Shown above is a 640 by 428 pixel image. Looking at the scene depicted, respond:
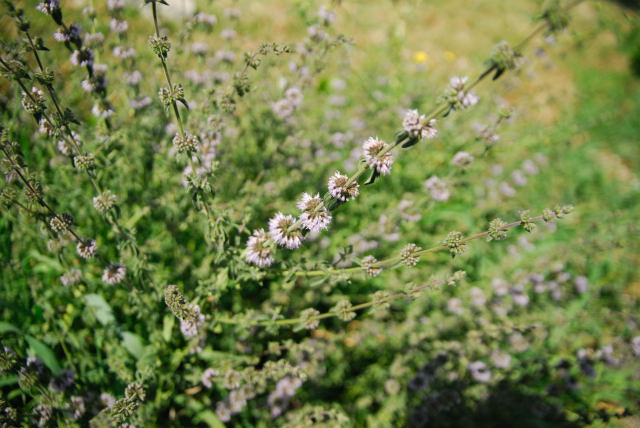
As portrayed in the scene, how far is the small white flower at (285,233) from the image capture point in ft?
6.64

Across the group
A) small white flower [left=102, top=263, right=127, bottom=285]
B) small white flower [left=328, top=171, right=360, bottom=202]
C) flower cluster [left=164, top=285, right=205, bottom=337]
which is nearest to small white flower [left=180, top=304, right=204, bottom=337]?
flower cluster [left=164, top=285, right=205, bottom=337]

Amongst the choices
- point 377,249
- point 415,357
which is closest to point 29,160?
point 377,249

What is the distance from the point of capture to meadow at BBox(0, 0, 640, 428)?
83.0 inches

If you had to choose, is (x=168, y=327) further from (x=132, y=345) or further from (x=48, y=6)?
(x=48, y=6)

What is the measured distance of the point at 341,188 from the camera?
5.95 feet

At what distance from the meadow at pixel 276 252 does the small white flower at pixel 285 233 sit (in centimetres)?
1

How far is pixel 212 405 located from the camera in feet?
9.91

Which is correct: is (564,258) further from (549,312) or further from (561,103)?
(561,103)

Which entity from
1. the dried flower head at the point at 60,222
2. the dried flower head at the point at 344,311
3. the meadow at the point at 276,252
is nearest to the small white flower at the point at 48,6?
the meadow at the point at 276,252

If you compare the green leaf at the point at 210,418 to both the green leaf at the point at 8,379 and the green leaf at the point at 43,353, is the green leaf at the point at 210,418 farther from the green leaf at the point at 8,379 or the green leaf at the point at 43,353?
the green leaf at the point at 8,379

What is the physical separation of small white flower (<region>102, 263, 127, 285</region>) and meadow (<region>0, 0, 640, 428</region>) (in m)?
0.06

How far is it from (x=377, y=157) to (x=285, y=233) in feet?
2.23

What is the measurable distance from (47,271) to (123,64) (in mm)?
2006

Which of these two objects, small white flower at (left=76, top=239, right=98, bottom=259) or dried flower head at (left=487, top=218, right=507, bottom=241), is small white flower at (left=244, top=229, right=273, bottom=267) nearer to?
small white flower at (left=76, top=239, right=98, bottom=259)
